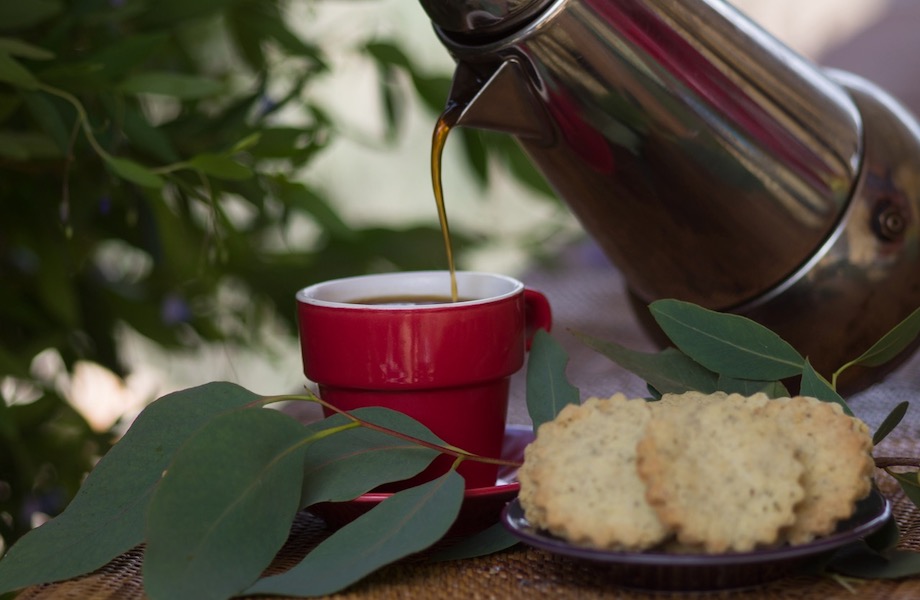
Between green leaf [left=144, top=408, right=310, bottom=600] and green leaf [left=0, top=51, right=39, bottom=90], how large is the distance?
25 cm

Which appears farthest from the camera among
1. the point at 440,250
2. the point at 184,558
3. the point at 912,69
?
the point at 912,69

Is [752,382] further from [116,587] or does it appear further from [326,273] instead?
[326,273]

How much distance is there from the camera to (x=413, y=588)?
326 millimetres

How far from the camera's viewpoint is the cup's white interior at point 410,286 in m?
0.44

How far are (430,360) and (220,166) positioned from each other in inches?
7.3

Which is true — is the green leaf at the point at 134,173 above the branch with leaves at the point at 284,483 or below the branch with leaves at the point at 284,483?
above

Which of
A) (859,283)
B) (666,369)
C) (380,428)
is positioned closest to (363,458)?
(380,428)

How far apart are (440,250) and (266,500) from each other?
43cm

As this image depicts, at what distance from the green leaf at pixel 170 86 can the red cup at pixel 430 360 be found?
6.8 inches

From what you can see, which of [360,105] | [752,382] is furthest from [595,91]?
[360,105]

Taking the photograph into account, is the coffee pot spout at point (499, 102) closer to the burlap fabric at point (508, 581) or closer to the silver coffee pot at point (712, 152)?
the silver coffee pot at point (712, 152)

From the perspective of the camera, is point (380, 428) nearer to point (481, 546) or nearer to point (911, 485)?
point (481, 546)

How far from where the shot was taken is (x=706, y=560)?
270 mm

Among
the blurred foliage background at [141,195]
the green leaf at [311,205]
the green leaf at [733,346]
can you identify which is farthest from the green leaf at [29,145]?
the green leaf at [733,346]
